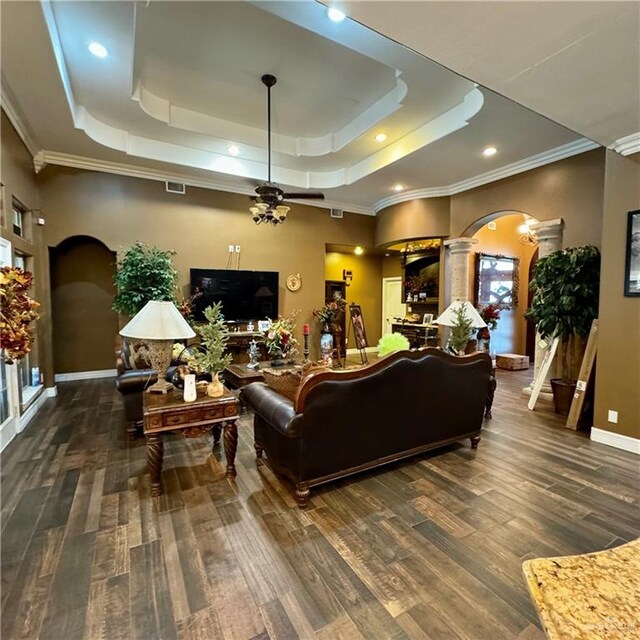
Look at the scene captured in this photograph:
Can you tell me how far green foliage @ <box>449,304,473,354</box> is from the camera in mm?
3885

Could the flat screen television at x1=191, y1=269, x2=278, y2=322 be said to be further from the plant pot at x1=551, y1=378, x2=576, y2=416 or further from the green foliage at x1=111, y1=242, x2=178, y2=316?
the plant pot at x1=551, y1=378, x2=576, y2=416

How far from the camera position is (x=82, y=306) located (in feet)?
20.6

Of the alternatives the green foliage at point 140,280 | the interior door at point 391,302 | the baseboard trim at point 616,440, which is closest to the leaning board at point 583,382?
the baseboard trim at point 616,440

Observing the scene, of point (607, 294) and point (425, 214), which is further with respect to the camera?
point (425, 214)

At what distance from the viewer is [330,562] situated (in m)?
1.91

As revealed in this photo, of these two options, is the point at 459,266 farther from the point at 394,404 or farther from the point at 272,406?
the point at 272,406

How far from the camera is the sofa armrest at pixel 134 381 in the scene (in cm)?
354

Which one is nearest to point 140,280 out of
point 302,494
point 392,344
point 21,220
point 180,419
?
point 21,220

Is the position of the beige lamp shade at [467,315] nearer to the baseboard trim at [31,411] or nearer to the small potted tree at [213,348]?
the small potted tree at [213,348]

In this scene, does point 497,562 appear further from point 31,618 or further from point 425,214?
point 425,214

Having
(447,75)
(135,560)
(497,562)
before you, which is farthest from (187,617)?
(447,75)

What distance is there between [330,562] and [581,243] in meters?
5.08

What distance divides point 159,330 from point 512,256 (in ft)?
26.7

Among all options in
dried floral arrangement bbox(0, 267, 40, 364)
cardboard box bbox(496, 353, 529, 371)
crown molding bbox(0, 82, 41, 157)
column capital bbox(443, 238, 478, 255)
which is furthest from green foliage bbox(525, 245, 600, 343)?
crown molding bbox(0, 82, 41, 157)
